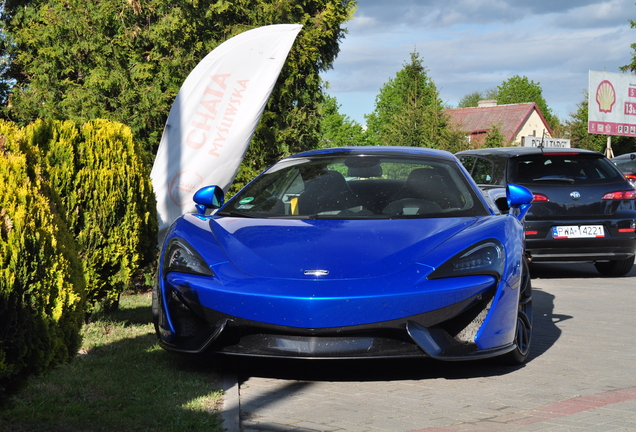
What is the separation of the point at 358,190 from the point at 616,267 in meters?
6.23

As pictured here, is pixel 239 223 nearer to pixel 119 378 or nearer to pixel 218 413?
pixel 119 378

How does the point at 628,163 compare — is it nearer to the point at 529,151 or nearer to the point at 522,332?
the point at 529,151

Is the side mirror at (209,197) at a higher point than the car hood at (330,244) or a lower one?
higher

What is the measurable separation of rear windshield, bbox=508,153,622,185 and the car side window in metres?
0.36

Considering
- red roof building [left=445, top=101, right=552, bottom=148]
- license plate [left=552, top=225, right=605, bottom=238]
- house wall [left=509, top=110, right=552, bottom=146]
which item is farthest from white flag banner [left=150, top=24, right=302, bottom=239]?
house wall [left=509, top=110, right=552, bottom=146]

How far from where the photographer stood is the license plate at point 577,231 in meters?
9.94

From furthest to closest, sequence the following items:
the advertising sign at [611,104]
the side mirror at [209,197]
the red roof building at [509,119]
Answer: the red roof building at [509,119], the advertising sign at [611,104], the side mirror at [209,197]

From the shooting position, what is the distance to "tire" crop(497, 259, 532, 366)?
17.6 feet

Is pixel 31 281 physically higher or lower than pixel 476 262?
higher

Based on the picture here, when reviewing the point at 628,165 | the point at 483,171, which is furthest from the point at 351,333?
the point at 628,165

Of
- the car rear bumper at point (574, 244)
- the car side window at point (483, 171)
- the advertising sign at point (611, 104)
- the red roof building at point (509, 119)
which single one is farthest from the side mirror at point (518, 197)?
the red roof building at point (509, 119)

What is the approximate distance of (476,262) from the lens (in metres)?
4.77

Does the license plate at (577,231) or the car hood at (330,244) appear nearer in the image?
the car hood at (330,244)

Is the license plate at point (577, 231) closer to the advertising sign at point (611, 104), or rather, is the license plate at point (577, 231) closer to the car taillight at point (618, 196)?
the car taillight at point (618, 196)
